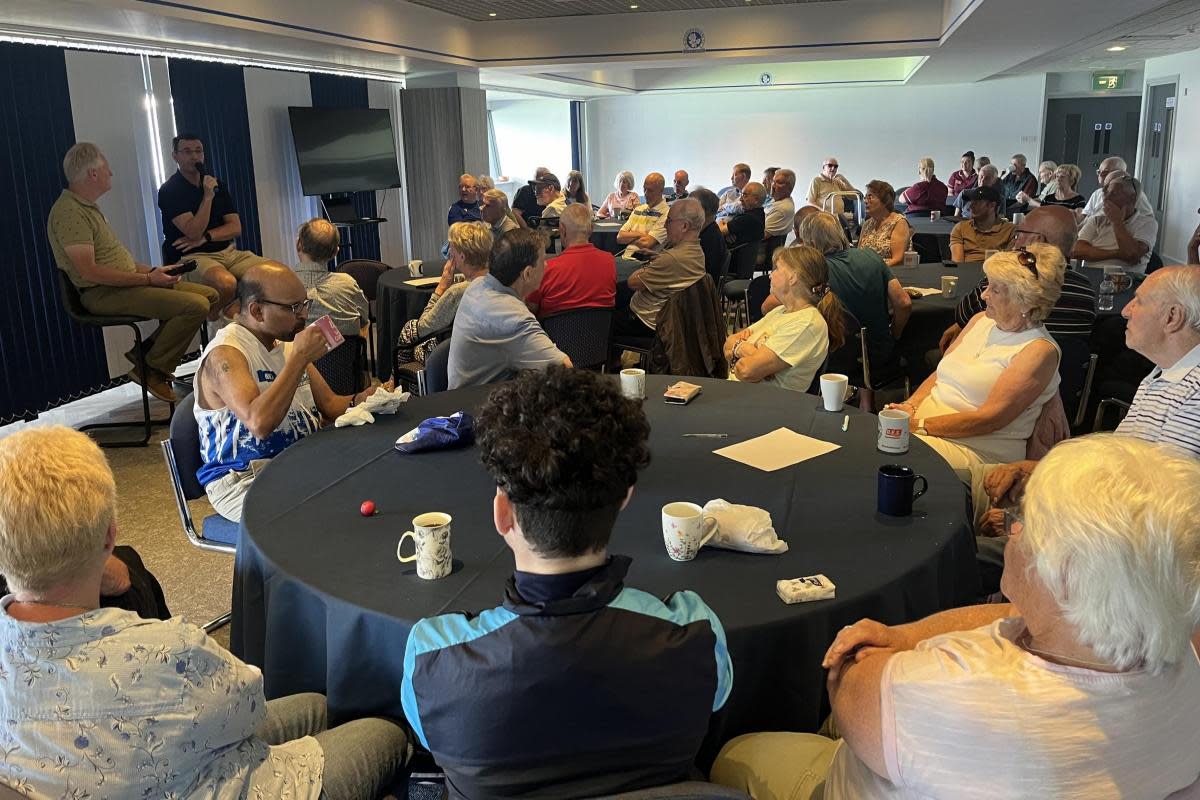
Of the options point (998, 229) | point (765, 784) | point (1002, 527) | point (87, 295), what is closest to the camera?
point (765, 784)

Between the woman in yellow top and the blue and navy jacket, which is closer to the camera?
the blue and navy jacket

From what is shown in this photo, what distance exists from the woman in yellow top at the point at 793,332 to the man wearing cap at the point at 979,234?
3.61 m

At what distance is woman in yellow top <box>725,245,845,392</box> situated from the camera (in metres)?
3.66

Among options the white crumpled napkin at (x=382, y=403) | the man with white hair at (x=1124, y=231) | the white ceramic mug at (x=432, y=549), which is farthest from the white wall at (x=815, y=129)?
the white ceramic mug at (x=432, y=549)

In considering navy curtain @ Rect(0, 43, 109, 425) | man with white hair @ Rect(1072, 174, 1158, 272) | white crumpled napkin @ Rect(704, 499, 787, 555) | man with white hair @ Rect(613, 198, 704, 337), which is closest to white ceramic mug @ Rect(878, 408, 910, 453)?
white crumpled napkin @ Rect(704, 499, 787, 555)

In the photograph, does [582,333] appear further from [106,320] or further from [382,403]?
[106,320]

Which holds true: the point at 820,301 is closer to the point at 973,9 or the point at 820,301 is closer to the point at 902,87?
the point at 973,9

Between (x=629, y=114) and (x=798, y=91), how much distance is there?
342 cm

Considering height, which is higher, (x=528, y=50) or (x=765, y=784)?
(x=528, y=50)

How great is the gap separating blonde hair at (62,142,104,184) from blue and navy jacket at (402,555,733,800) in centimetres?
518

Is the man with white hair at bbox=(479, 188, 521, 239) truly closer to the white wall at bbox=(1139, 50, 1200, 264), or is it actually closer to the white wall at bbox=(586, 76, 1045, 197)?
the white wall at bbox=(1139, 50, 1200, 264)

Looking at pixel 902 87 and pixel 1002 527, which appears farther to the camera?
pixel 902 87

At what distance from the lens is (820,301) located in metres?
3.82

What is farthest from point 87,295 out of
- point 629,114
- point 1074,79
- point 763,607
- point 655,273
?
point 1074,79
